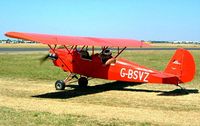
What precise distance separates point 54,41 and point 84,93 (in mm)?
2507

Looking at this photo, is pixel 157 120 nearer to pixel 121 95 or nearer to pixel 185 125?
pixel 185 125

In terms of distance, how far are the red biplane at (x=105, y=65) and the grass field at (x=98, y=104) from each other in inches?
25.0

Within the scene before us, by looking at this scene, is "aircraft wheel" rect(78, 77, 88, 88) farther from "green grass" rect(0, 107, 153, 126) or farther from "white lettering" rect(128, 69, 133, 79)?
"green grass" rect(0, 107, 153, 126)

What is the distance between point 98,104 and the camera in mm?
12656

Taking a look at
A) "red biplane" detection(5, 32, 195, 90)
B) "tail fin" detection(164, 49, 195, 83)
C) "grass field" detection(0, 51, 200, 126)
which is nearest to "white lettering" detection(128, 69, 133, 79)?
"red biplane" detection(5, 32, 195, 90)

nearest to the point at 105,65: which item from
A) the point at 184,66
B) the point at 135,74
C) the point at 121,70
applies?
the point at 121,70

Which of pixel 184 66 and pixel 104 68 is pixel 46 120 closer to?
pixel 184 66

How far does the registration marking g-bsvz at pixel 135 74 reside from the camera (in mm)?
15312

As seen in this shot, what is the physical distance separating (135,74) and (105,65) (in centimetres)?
161

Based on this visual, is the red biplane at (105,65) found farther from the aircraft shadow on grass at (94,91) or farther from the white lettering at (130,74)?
the aircraft shadow on grass at (94,91)

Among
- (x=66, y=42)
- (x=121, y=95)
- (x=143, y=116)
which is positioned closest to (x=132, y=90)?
(x=121, y=95)

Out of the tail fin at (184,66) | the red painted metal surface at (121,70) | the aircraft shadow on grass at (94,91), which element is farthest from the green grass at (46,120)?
the tail fin at (184,66)

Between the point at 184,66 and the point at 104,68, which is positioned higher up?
the point at 184,66

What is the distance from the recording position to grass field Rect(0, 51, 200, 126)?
9.98m
